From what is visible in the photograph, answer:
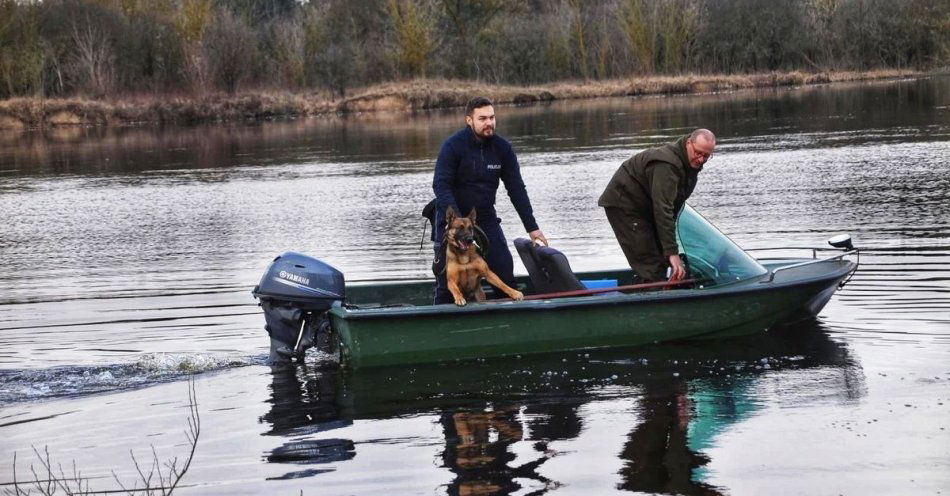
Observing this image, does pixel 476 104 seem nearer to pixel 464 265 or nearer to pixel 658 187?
pixel 464 265

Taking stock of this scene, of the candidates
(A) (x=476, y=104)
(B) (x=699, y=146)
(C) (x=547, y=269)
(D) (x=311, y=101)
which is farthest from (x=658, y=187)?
(D) (x=311, y=101)

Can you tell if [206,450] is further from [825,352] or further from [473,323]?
[825,352]

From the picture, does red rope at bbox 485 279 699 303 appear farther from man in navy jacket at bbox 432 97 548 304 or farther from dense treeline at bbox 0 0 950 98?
dense treeline at bbox 0 0 950 98

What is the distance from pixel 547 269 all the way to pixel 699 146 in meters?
1.48

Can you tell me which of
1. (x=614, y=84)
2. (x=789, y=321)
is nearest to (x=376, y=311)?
(x=789, y=321)

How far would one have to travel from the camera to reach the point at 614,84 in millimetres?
55375

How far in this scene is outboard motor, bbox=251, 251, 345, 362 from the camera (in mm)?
9227

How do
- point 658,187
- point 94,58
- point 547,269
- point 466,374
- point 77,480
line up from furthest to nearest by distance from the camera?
point 94,58, point 547,269, point 658,187, point 466,374, point 77,480

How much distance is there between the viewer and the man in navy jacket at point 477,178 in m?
9.14

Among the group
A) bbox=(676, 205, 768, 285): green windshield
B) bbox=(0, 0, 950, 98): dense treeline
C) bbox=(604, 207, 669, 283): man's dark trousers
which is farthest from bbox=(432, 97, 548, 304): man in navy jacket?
bbox=(0, 0, 950, 98): dense treeline

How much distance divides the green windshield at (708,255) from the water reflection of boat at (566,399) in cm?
51

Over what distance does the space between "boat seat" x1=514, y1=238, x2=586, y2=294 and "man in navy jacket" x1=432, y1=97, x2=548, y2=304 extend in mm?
131

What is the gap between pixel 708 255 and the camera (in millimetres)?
9758

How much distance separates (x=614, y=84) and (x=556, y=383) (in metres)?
47.6
